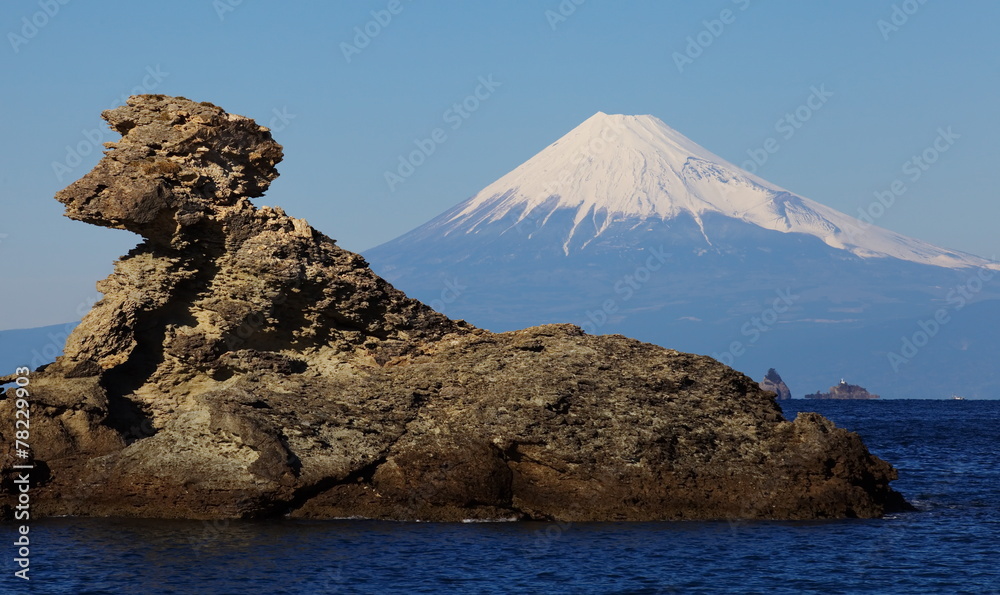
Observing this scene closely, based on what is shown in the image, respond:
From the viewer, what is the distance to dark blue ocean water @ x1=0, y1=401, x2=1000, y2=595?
23.4m

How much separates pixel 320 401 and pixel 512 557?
849 cm

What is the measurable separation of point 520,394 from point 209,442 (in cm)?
828

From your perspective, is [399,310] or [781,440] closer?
[781,440]

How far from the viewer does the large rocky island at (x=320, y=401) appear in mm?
30438

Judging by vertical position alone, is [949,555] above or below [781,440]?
below

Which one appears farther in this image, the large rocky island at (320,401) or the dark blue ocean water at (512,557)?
the large rocky island at (320,401)

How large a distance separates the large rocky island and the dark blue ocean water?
1070 mm

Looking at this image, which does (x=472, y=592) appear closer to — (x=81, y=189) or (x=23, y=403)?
(x=23, y=403)

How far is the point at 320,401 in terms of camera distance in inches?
1262

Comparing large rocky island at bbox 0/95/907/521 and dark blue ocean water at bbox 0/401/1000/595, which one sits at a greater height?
large rocky island at bbox 0/95/907/521

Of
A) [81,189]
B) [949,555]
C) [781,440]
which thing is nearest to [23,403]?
[81,189]

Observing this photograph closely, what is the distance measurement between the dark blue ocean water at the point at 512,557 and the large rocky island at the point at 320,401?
3.51 ft

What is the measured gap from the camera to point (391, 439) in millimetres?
31016

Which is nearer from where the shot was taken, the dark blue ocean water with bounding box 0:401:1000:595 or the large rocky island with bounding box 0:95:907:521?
the dark blue ocean water with bounding box 0:401:1000:595
